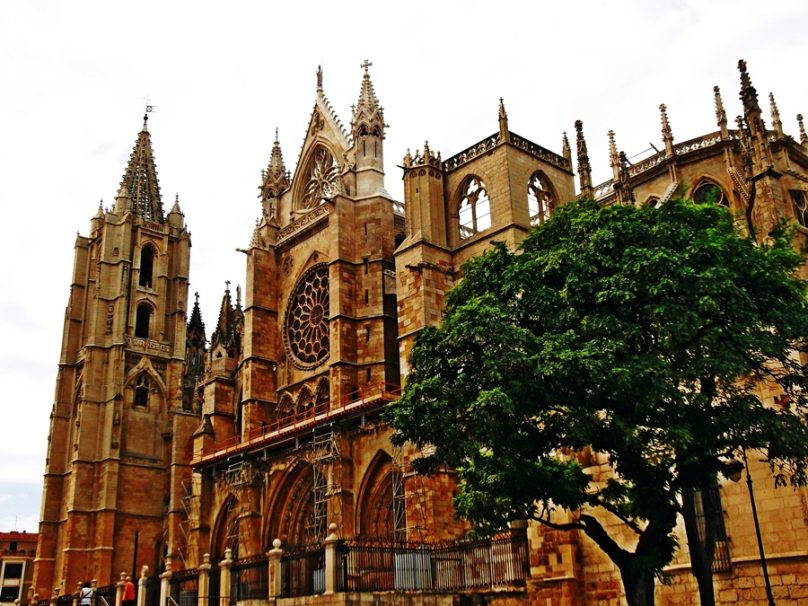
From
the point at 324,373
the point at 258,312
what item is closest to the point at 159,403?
the point at 258,312

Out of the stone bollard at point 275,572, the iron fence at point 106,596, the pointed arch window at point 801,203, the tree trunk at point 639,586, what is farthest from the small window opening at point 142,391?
the tree trunk at point 639,586

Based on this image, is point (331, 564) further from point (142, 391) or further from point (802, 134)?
point (142, 391)

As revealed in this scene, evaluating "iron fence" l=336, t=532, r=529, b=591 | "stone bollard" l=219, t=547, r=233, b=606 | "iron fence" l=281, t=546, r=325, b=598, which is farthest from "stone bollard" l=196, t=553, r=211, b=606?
"iron fence" l=336, t=532, r=529, b=591

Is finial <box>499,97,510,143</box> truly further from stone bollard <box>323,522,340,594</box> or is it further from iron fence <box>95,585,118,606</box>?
iron fence <box>95,585,118,606</box>

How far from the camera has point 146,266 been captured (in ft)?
164

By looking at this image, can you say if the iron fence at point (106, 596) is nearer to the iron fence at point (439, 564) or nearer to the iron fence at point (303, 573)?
the iron fence at point (303, 573)

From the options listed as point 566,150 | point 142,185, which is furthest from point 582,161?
point 142,185

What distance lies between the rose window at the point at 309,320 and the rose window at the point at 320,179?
11.9 ft

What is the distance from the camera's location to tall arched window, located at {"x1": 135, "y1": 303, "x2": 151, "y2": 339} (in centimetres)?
4797

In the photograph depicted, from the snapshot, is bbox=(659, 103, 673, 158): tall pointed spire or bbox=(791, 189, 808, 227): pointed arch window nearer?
bbox=(791, 189, 808, 227): pointed arch window

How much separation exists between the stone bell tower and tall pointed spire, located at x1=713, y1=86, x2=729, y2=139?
91.7 ft

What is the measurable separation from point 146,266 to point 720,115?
31859 millimetres

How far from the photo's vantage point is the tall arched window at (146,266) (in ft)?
162

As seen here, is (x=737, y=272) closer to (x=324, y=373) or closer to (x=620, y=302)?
(x=620, y=302)
